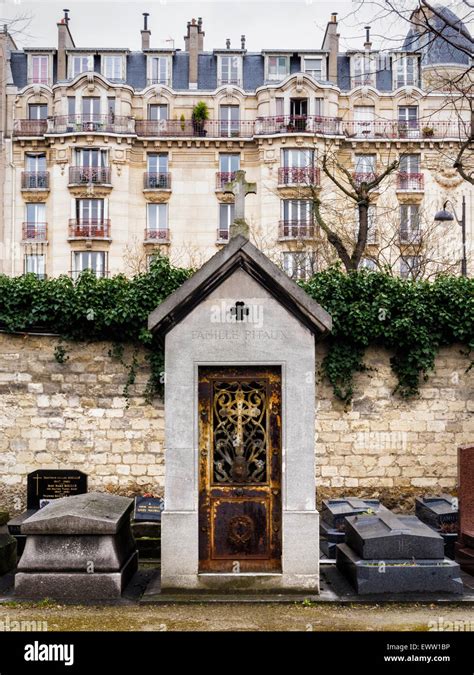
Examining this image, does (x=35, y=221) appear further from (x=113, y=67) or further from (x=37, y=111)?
(x=113, y=67)

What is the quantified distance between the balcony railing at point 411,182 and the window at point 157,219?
1091 cm

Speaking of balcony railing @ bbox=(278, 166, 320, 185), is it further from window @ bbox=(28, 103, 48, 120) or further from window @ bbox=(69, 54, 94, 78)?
window @ bbox=(28, 103, 48, 120)

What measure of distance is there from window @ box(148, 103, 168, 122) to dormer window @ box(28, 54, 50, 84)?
18.3 feet

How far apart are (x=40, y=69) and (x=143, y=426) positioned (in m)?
31.0

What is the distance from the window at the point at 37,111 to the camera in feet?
130

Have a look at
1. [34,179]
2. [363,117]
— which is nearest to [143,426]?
[34,179]

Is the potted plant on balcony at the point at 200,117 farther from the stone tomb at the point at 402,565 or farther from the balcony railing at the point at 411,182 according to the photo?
the stone tomb at the point at 402,565

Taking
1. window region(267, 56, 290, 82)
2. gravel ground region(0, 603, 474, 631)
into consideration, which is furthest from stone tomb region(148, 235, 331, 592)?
window region(267, 56, 290, 82)

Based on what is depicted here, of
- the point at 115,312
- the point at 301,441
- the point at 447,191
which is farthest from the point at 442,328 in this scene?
the point at 447,191

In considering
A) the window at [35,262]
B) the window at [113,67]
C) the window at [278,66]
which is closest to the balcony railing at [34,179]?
the window at [35,262]

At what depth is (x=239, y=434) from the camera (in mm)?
8875

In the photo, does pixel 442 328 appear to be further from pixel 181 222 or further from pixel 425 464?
pixel 181 222

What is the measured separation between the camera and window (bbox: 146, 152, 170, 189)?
3853cm

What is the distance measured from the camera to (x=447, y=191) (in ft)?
127
